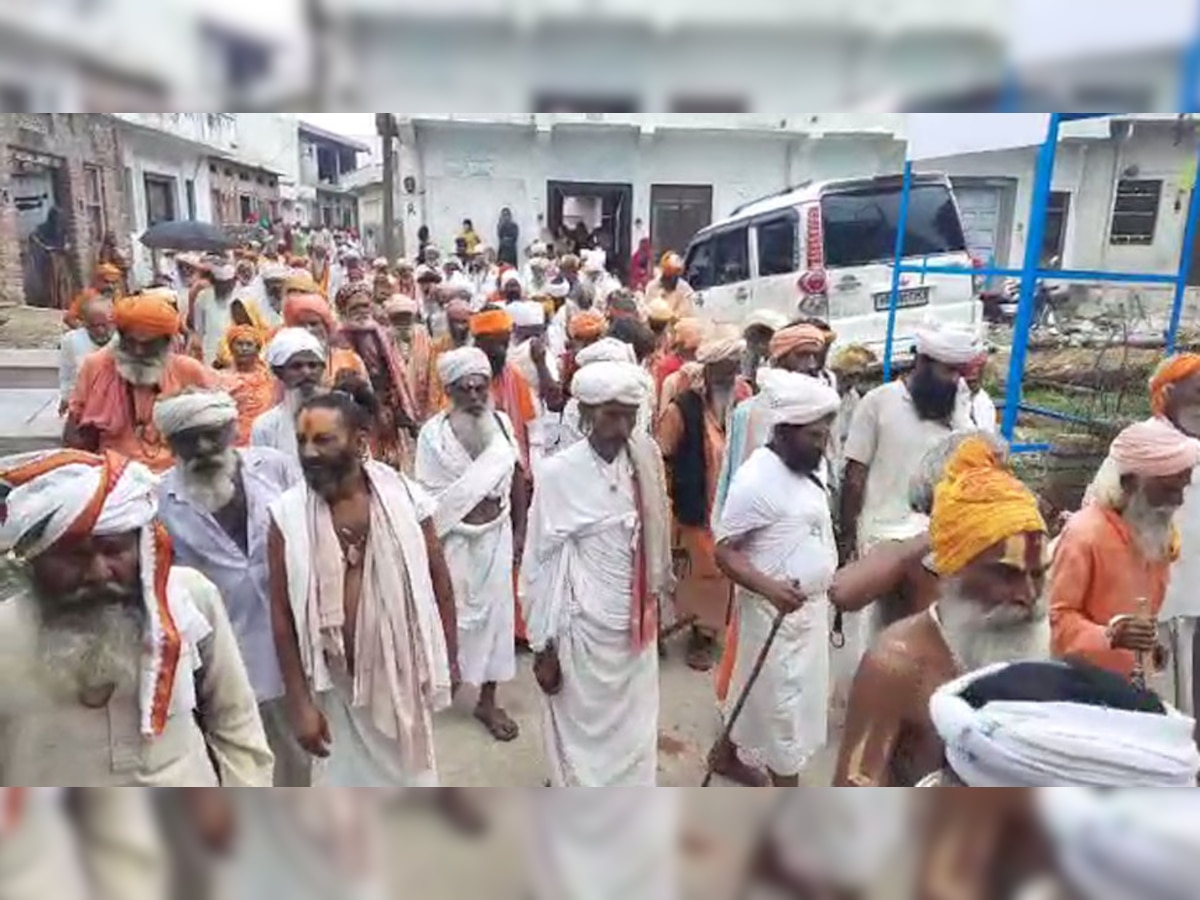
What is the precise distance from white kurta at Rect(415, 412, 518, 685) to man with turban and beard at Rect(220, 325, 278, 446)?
478 mm

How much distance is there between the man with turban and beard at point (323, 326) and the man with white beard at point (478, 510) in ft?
1.09

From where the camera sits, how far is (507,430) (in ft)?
9.65

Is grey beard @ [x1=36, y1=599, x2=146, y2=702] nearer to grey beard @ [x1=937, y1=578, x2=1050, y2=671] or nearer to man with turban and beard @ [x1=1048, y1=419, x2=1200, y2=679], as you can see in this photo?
grey beard @ [x1=937, y1=578, x2=1050, y2=671]

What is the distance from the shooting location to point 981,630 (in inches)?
68.6

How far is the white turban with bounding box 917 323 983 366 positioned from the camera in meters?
2.55

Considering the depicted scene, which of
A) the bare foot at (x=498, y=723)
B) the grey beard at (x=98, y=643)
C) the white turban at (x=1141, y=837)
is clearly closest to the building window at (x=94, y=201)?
the grey beard at (x=98, y=643)

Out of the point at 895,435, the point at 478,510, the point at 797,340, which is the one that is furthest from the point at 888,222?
the point at 478,510

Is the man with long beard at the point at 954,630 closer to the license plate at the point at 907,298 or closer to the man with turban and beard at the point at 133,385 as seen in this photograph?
the license plate at the point at 907,298

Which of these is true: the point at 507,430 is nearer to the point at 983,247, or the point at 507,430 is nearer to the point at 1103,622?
the point at 983,247

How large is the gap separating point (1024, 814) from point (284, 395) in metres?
2.16

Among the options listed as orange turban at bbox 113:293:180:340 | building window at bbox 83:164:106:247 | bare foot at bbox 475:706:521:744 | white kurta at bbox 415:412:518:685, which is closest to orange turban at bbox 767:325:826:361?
white kurta at bbox 415:412:518:685

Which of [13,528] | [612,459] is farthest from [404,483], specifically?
[13,528]

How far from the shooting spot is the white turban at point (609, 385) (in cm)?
234

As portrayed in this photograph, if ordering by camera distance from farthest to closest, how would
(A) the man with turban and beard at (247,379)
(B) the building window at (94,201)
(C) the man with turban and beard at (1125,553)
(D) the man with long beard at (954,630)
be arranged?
(A) the man with turban and beard at (247,379)
(B) the building window at (94,201)
(C) the man with turban and beard at (1125,553)
(D) the man with long beard at (954,630)
